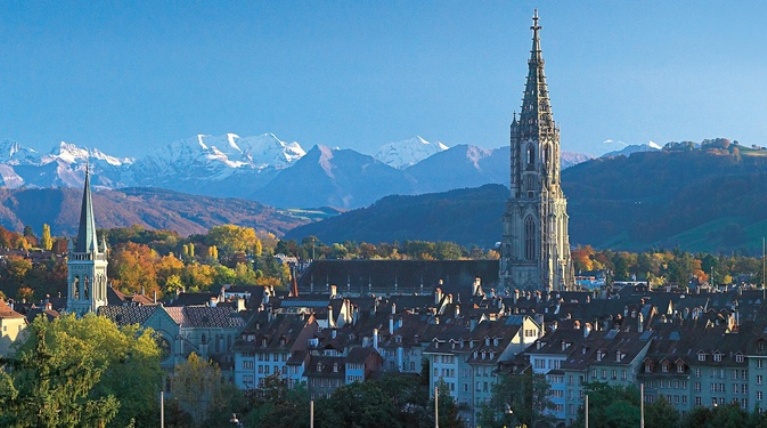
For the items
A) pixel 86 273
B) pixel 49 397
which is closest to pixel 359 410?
pixel 49 397

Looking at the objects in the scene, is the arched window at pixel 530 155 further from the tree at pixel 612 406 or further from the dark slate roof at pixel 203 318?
the tree at pixel 612 406

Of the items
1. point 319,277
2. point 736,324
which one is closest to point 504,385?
point 736,324

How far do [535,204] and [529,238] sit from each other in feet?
11.2

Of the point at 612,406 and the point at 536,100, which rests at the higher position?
the point at 536,100

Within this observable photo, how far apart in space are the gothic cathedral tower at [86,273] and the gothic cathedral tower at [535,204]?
4681 cm

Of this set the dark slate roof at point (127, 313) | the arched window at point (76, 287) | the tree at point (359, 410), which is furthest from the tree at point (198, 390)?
the arched window at point (76, 287)

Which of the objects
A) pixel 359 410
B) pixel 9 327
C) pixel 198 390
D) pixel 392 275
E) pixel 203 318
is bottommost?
pixel 359 410

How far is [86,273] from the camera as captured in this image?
507ft

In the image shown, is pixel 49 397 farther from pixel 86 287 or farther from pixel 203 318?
pixel 86 287

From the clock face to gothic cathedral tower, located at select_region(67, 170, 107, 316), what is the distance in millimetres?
20040

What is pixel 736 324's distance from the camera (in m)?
108

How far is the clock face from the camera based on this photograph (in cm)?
13025

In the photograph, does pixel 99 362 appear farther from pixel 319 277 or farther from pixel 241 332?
pixel 319 277

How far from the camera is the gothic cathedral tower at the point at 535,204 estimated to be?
621ft
